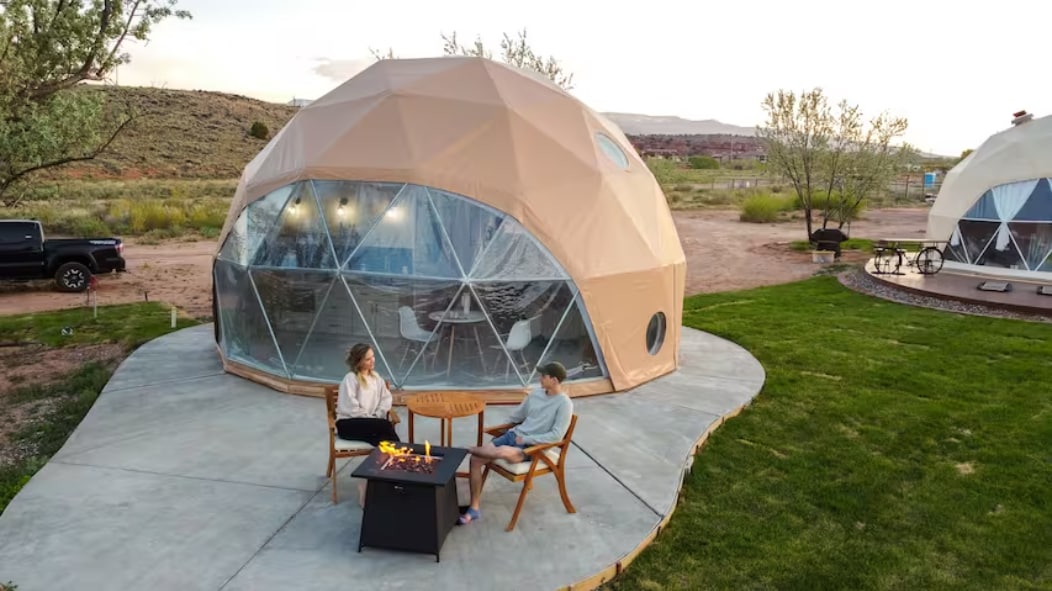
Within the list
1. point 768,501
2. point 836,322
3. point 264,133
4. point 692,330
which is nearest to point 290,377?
point 768,501

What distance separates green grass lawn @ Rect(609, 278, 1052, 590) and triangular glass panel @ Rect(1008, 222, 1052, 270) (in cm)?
570

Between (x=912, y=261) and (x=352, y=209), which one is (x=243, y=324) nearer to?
(x=352, y=209)

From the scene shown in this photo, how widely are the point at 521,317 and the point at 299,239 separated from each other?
300 centimetres

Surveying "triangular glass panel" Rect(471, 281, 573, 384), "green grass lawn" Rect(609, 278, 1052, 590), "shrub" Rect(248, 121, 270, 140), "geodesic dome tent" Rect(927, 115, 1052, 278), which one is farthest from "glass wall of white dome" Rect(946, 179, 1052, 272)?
"shrub" Rect(248, 121, 270, 140)

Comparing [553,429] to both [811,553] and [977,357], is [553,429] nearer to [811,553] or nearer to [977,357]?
[811,553]

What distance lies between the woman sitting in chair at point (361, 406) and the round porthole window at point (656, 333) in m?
4.58

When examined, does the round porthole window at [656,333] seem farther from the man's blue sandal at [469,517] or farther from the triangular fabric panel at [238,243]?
the triangular fabric panel at [238,243]

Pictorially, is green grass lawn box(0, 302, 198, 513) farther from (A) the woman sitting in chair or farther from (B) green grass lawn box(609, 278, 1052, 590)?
(B) green grass lawn box(609, 278, 1052, 590)

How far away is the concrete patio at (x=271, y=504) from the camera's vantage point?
197 inches

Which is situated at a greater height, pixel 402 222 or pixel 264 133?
pixel 264 133

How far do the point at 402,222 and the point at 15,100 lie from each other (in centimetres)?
604

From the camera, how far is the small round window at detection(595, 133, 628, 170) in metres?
Answer: 10.1

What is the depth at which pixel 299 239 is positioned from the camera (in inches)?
353

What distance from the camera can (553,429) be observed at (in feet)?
19.1
